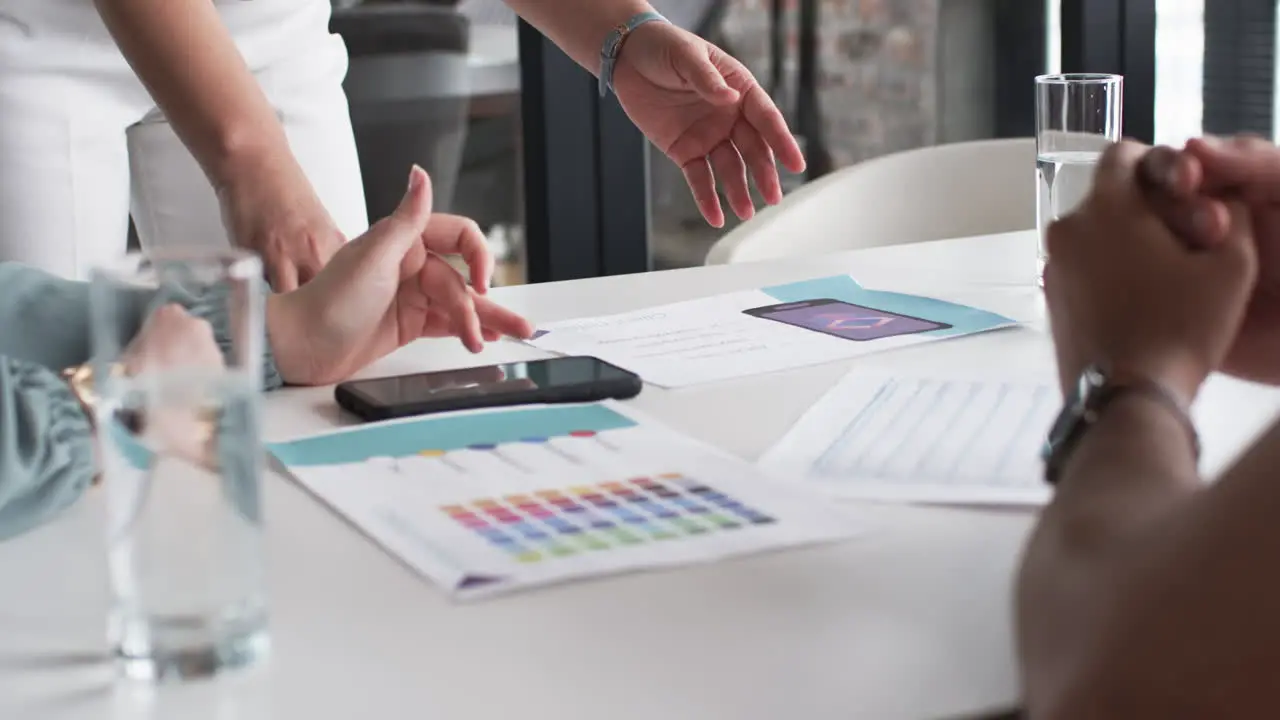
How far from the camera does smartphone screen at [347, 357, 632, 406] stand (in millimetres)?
1126

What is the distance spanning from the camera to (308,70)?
1.96 meters

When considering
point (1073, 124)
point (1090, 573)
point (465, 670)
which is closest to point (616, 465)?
Result: point (465, 670)

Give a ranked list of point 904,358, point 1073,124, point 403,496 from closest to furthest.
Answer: point 403,496
point 904,358
point 1073,124

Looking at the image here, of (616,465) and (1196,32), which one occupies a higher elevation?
(1196,32)

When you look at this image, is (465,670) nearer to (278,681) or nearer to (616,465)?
(278,681)

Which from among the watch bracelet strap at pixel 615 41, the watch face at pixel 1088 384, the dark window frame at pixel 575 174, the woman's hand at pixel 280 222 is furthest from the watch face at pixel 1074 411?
the dark window frame at pixel 575 174

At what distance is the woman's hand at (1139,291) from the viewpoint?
2.55ft

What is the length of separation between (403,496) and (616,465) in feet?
0.43

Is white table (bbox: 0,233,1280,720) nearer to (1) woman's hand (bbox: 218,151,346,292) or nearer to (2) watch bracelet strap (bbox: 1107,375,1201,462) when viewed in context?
(2) watch bracelet strap (bbox: 1107,375,1201,462)

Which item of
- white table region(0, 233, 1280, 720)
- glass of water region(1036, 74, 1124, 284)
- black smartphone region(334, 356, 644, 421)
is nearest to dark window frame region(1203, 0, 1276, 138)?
glass of water region(1036, 74, 1124, 284)

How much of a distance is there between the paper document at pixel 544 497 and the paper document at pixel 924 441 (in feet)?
0.15

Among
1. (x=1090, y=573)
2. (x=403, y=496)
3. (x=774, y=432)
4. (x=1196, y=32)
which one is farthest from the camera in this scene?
(x=1196, y=32)

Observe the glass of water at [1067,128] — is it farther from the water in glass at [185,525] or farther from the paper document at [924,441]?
the water in glass at [185,525]

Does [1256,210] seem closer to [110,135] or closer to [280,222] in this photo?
[280,222]
